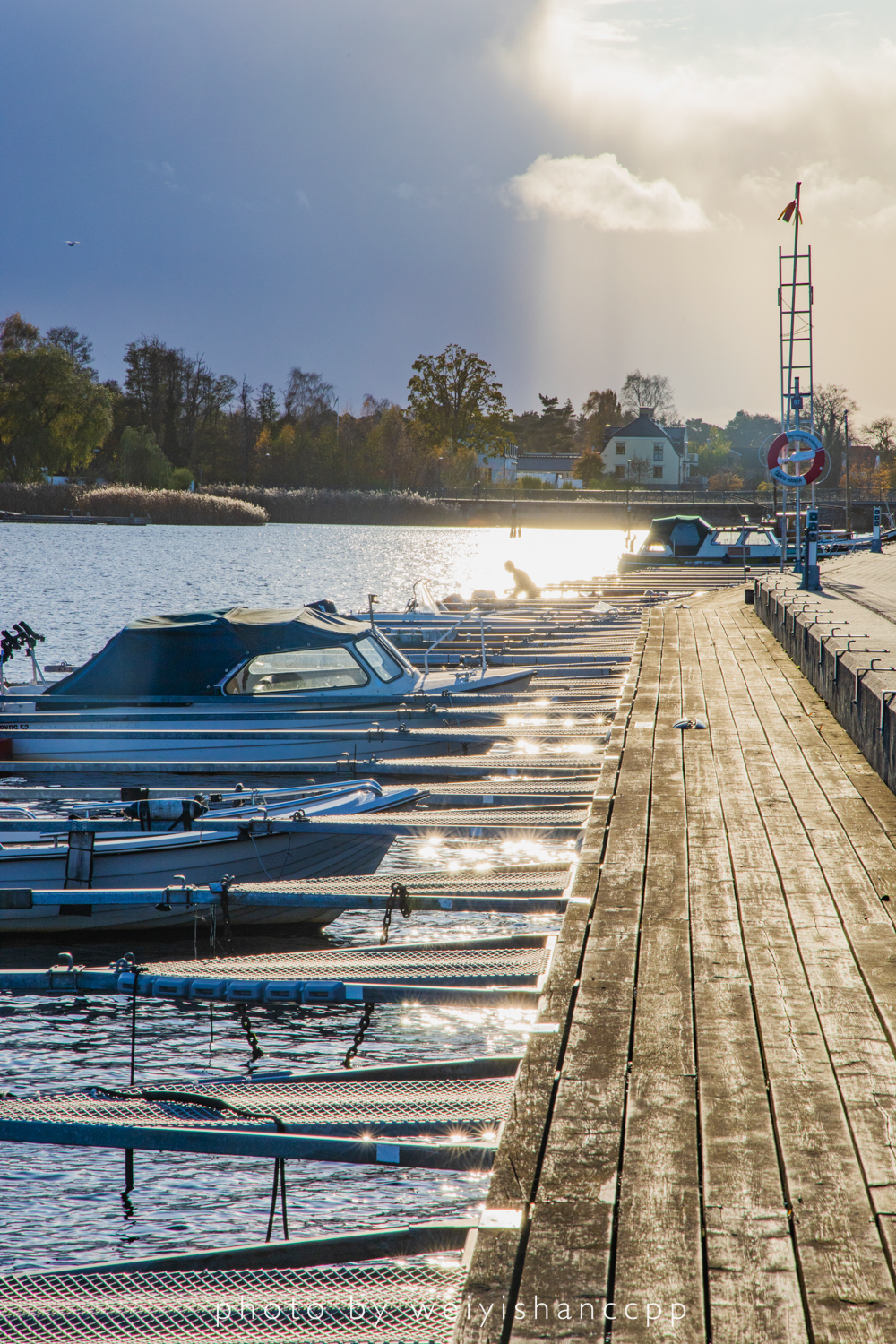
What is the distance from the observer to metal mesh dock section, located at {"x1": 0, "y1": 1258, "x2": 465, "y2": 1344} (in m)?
3.77

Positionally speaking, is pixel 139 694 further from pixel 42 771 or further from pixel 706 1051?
pixel 706 1051

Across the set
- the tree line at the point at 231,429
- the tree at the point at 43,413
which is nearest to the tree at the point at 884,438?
the tree line at the point at 231,429

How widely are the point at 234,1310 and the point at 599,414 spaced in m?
178

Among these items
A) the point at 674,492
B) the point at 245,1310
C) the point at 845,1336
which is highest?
the point at 674,492

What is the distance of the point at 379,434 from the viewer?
13412 cm

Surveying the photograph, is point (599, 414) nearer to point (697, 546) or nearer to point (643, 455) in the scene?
point (643, 455)

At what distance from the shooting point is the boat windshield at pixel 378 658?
1600cm

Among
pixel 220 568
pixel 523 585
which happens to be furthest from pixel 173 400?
pixel 523 585

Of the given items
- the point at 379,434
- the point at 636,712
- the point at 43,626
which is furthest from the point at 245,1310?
the point at 379,434

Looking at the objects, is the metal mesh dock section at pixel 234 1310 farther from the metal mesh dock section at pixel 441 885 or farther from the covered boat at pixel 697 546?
the covered boat at pixel 697 546

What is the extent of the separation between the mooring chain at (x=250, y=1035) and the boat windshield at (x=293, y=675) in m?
7.21

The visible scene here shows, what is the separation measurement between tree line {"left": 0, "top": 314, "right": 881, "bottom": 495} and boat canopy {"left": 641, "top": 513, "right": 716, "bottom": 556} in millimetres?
65364

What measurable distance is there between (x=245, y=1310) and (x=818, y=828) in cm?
480

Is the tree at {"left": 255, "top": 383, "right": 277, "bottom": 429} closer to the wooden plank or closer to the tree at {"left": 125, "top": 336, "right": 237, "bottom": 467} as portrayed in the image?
the tree at {"left": 125, "top": 336, "right": 237, "bottom": 467}
